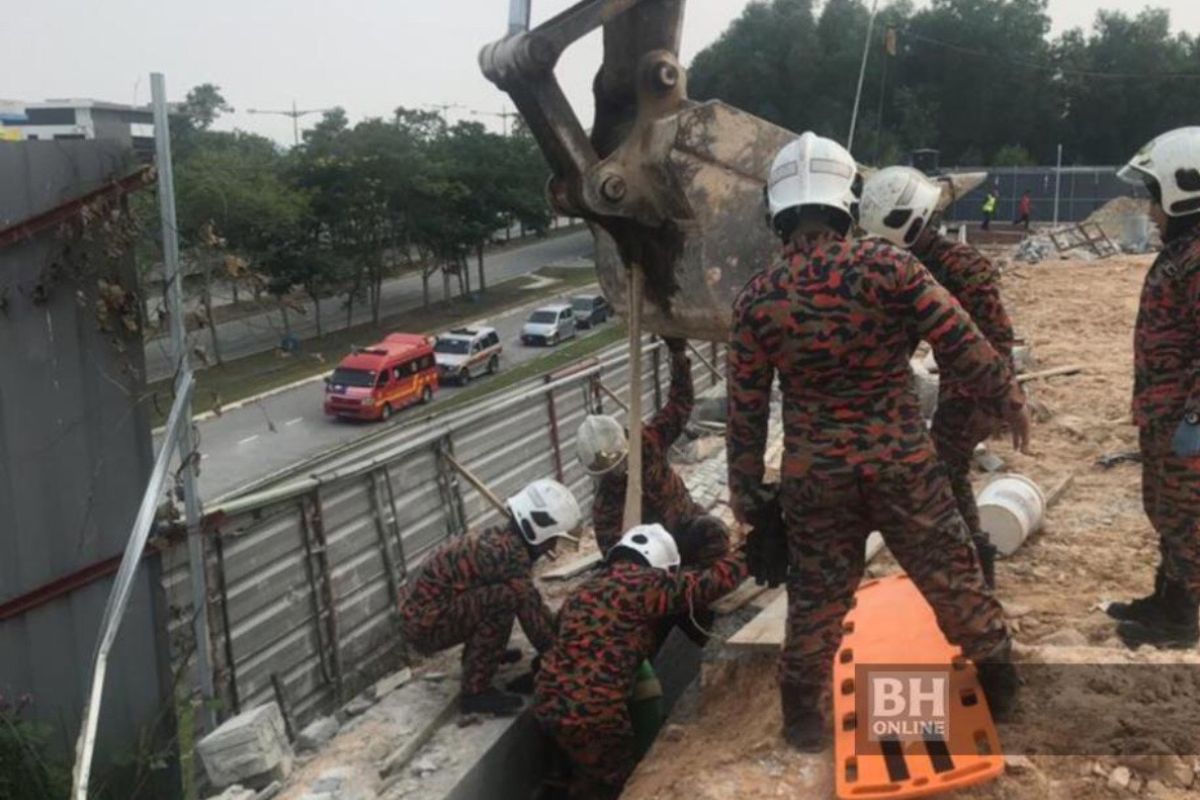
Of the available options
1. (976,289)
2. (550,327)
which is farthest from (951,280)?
(550,327)

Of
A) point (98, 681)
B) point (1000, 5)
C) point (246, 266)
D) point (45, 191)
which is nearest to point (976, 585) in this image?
point (98, 681)

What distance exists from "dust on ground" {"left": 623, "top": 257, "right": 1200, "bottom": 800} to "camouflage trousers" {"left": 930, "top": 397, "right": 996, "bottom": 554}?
24.3 inches

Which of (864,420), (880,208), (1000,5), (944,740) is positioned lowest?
(944,740)

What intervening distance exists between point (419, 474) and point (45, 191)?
104 inches

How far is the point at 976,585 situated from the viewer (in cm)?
365

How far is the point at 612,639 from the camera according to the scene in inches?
197

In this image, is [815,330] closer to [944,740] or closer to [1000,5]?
[944,740]

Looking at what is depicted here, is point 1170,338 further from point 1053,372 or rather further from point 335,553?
point 1053,372

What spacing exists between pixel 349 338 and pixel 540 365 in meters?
6.30

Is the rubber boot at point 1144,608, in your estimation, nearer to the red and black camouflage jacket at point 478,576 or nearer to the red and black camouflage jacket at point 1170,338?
the red and black camouflage jacket at point 1170,338

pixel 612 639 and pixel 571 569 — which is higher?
pixel 612 639

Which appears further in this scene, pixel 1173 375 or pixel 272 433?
pixel 272 433

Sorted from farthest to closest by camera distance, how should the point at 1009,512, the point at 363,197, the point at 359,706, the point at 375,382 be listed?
1. the point at 363,197
2. the point at 375,382
3. the point at 1009,512
4. the point at 359,706

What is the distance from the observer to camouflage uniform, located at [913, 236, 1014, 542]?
451cm
